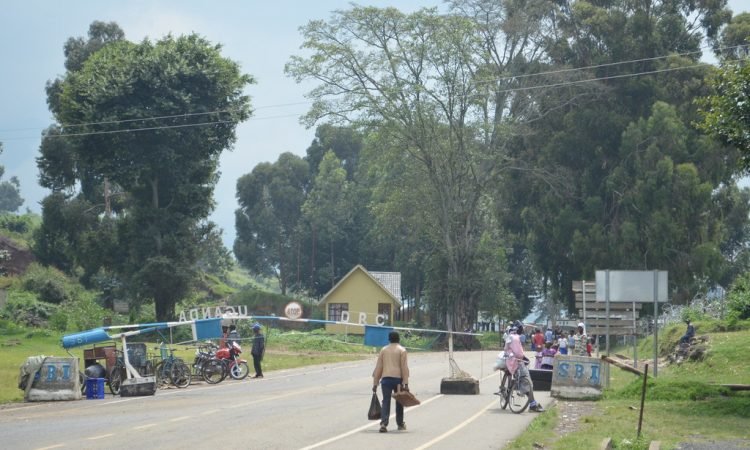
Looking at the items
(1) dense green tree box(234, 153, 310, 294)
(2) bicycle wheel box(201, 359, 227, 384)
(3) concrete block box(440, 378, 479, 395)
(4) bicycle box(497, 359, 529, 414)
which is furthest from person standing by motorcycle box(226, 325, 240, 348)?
(1) dense green tree box(234, 153, 310, 294)

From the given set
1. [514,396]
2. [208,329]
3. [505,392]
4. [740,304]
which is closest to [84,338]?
[208,329]

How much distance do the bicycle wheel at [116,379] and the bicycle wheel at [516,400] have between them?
1123 cm

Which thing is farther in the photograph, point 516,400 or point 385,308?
point 385,308

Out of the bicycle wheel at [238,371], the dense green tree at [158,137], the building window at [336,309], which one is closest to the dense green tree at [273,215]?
the building window at [336,309]

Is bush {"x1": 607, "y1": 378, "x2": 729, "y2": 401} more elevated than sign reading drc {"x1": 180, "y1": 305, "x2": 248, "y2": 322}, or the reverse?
sign reading drc {"x1": 180, "y1": 305, "x2": 248, "y2": 322}

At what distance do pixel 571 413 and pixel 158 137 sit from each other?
46111 mm

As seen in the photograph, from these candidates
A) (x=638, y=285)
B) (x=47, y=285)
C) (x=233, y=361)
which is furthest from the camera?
(x=47, y=285)

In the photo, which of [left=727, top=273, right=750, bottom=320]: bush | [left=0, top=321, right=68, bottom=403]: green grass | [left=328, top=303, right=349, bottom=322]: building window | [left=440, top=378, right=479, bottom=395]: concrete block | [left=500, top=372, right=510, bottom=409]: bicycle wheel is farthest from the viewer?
[left=328, top=303, right=349, bottom=322]: building window

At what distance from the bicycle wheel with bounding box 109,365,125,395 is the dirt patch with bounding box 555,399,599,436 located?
11.6 meters

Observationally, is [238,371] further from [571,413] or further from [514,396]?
[571,413]

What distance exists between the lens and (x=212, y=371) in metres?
34.0

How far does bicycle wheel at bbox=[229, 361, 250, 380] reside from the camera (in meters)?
35.2

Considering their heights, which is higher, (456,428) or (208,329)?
(208,329)

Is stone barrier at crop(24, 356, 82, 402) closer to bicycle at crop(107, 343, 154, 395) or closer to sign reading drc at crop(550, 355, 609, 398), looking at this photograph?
bicycle at crop(107, 343, 154, 395)
